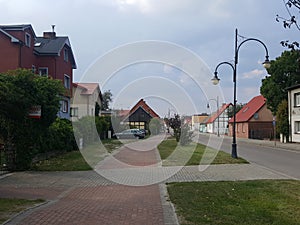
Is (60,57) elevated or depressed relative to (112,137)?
elevated

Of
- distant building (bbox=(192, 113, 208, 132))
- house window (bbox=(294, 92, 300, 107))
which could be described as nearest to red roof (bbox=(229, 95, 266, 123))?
distant building (bbox=(192, 113, 208, 132))

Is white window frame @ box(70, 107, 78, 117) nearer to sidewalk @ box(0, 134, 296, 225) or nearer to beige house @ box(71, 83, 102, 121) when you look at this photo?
beige house @ box(71, 83, 102, 121)

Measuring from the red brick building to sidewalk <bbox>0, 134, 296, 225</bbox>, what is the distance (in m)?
14.7

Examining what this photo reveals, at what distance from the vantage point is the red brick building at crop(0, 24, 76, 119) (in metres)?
32.0

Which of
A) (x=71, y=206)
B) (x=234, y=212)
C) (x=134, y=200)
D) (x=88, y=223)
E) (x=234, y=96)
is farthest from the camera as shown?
(x=234, y=96)

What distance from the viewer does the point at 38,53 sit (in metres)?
36.4

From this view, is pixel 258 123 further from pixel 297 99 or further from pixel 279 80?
pixel 297 99

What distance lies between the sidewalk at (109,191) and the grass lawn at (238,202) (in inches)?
16.7

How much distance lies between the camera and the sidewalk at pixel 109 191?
767 centimetres

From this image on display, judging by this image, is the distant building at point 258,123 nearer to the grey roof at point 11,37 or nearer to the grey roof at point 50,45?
the grey roof at point 50,45

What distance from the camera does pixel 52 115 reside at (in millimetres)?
17047

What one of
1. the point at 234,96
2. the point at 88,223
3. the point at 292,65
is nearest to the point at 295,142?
the point at 292,65

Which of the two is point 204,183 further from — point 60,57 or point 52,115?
point 60,57

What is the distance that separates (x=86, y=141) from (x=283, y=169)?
18705 mm
